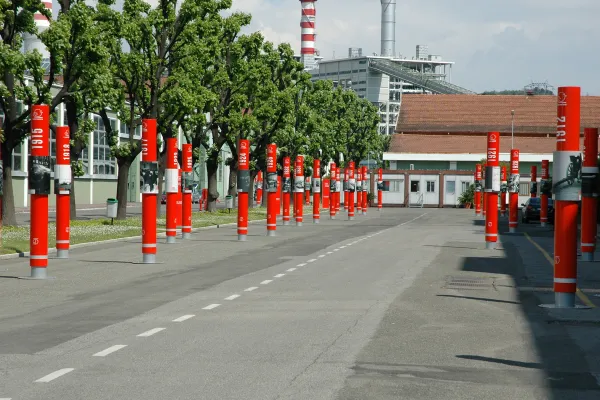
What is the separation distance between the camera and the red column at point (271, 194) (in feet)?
139

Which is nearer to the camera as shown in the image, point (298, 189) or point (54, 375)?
point (54, 375)

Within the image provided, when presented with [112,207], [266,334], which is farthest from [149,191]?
[112,207]

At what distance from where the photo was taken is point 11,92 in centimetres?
3906

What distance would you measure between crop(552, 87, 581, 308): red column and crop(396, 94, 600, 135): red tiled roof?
133 metres

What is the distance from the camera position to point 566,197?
674 inches

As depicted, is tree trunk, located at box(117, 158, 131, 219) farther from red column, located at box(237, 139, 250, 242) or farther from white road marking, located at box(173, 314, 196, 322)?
white road marking, located at box(173, 314, 196, 322)

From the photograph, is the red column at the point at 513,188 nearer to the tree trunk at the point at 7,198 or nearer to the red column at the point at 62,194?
the tree trunk at the point at 7,198

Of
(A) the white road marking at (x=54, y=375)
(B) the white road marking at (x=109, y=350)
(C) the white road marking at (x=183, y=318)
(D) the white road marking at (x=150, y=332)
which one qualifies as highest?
(A) the white road marking at (x=54, y=375)

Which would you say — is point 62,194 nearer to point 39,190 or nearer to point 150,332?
point 39,190

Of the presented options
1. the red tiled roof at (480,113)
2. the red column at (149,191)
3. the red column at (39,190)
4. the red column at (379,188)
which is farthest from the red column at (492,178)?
the red tiled roof at (480,113)

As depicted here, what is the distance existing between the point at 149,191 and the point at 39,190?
5354 mm

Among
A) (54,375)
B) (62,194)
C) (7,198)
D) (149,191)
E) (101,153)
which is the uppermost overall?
(101,153)

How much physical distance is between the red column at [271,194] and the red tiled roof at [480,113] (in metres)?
102

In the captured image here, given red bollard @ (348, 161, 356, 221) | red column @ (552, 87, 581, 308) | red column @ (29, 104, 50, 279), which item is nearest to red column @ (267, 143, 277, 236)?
red column @ (29, 104, 50, 279)
